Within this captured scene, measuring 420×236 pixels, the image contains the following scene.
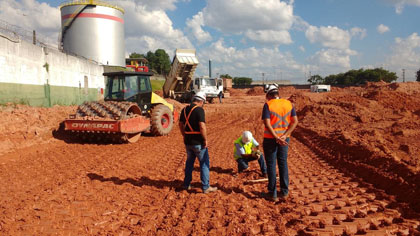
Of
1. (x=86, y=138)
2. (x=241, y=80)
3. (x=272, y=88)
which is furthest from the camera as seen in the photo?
(x=241, y=80)

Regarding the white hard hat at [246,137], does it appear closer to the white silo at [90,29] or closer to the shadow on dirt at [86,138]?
the shadow on dirt at [86,138]

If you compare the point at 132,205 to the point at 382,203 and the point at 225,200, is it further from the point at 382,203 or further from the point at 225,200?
the point at 382,203

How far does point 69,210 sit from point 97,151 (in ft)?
13.7

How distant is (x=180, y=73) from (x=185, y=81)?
4.59ft

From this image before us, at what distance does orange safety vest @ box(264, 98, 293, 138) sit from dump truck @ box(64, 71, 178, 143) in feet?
16.1

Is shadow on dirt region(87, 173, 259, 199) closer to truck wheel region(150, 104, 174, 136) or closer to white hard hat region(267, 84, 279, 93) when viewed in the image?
white hard hat region(267, 84, 279, 93)

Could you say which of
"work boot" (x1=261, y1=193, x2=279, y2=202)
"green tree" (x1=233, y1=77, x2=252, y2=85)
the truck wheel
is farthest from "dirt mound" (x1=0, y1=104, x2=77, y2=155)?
"green tree" (x1=233, y1=77, x2=252, y2=85)

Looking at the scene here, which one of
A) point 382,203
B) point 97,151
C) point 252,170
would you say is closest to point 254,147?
point 252,170

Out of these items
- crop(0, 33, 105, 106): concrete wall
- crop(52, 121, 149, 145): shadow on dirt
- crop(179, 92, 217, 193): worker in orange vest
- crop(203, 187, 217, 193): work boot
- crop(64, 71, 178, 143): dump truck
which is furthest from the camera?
crop(0, 33, 105, 106): concrete wall

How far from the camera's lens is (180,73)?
23906 millimetres

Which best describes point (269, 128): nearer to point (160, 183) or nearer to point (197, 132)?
point (197, 132)

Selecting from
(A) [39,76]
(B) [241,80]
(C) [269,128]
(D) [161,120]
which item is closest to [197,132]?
(C) [269,128]

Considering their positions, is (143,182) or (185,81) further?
(185,81)

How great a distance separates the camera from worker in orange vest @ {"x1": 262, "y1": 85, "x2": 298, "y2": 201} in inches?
177
